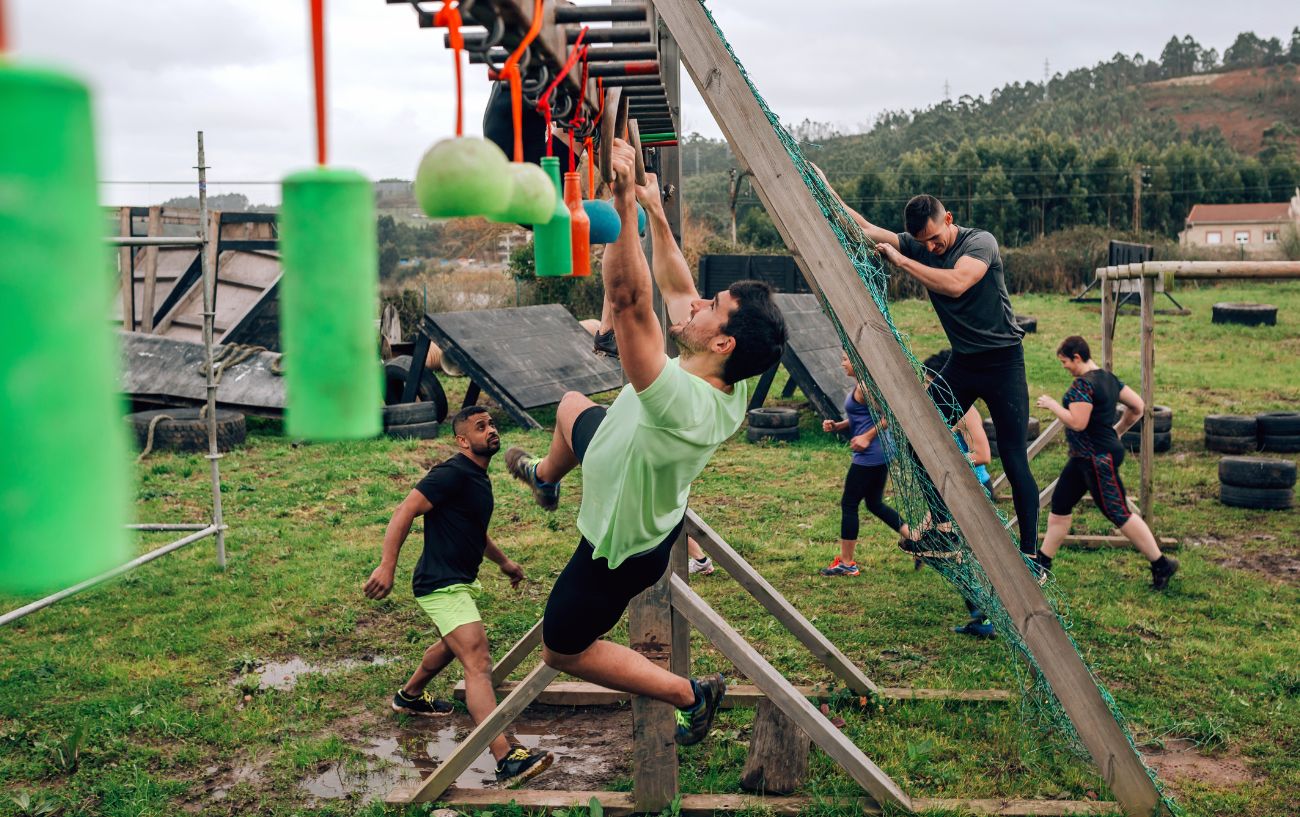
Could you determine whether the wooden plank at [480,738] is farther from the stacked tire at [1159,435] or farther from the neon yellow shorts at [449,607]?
the stacked tire at [1159,435]

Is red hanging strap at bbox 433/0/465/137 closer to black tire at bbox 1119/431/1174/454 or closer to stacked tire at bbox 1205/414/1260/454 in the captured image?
black tire at bbox 1119/431/1174/454

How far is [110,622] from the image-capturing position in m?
6.30

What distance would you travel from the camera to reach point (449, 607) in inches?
179

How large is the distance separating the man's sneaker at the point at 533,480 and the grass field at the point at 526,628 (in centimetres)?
122

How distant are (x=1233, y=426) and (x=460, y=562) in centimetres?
922

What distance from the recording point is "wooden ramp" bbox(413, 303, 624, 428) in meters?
11.9

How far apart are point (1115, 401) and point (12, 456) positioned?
23.5 ft

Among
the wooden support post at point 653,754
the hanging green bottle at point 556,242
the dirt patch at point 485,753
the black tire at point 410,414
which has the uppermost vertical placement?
the hanging green bottle at point 556,242

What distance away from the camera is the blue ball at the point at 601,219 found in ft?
8.05

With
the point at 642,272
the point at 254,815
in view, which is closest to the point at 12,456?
the point at 642,272

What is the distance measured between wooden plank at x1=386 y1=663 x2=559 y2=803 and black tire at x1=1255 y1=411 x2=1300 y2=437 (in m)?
9.51

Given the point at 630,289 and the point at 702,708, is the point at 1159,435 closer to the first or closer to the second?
the point at 702,708

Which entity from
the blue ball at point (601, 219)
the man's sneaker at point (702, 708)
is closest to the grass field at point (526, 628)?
the man's sneaker at point (702, 708)

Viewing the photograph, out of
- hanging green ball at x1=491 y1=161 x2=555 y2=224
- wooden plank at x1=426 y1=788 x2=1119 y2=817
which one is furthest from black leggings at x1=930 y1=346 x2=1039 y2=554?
hanging green ball at x1=491 y1=161 x2=555 y2=224
